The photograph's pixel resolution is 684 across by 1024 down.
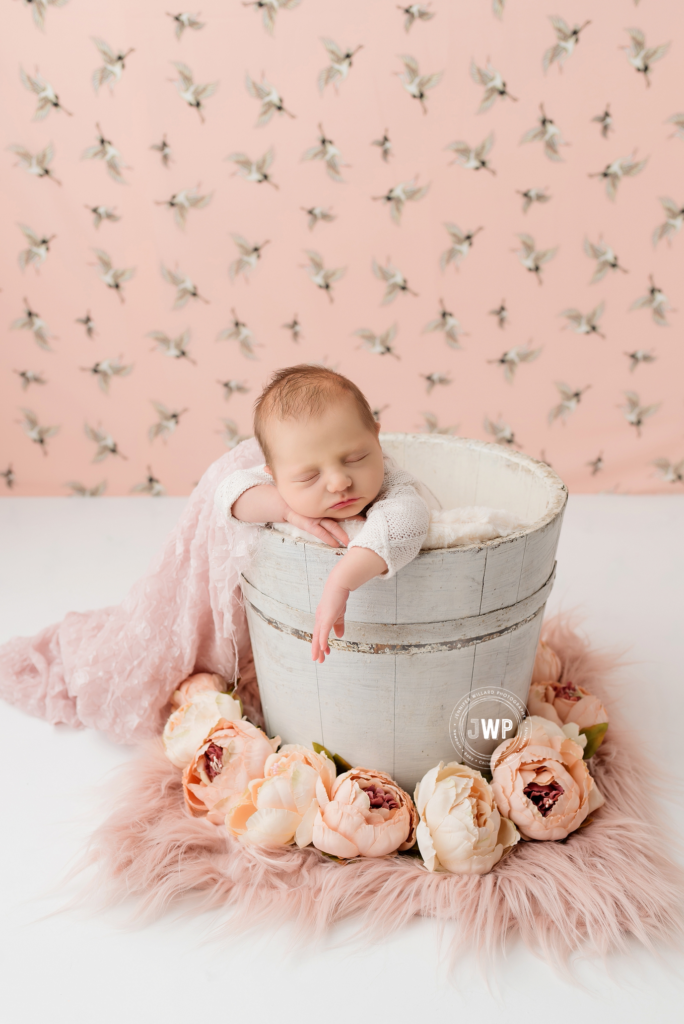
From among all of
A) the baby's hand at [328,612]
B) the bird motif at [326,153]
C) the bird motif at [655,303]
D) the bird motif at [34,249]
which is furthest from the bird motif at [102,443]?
the baby's hand at [328,612]

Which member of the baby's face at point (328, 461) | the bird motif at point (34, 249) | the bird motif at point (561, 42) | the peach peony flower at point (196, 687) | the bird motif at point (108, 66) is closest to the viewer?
the baby's face at point (328, 461)

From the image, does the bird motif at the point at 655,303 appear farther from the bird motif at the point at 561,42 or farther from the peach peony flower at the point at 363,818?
the peach peony flower at the point at 363,818

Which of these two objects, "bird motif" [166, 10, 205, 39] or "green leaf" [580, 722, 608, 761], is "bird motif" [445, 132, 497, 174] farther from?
"green leaf" [580, 722, 608, 761]

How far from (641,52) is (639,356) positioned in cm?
85

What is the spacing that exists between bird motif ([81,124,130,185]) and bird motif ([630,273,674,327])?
5.36 feet

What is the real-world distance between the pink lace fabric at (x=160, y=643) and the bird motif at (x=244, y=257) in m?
1.25

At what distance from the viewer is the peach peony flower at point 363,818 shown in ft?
3.37

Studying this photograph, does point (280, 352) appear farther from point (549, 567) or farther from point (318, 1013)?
point (318, 1013)

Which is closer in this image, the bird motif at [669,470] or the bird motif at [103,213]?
the bird motif at [103,213]

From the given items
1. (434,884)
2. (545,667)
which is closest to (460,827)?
(434,884)

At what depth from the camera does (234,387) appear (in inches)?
99.1

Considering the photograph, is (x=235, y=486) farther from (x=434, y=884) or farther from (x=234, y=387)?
(x=234, y=387)

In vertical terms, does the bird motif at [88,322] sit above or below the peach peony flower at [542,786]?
above

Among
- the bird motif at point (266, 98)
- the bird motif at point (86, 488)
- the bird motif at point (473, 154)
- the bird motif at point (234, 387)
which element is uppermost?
the bird motif at point (266, 98)
